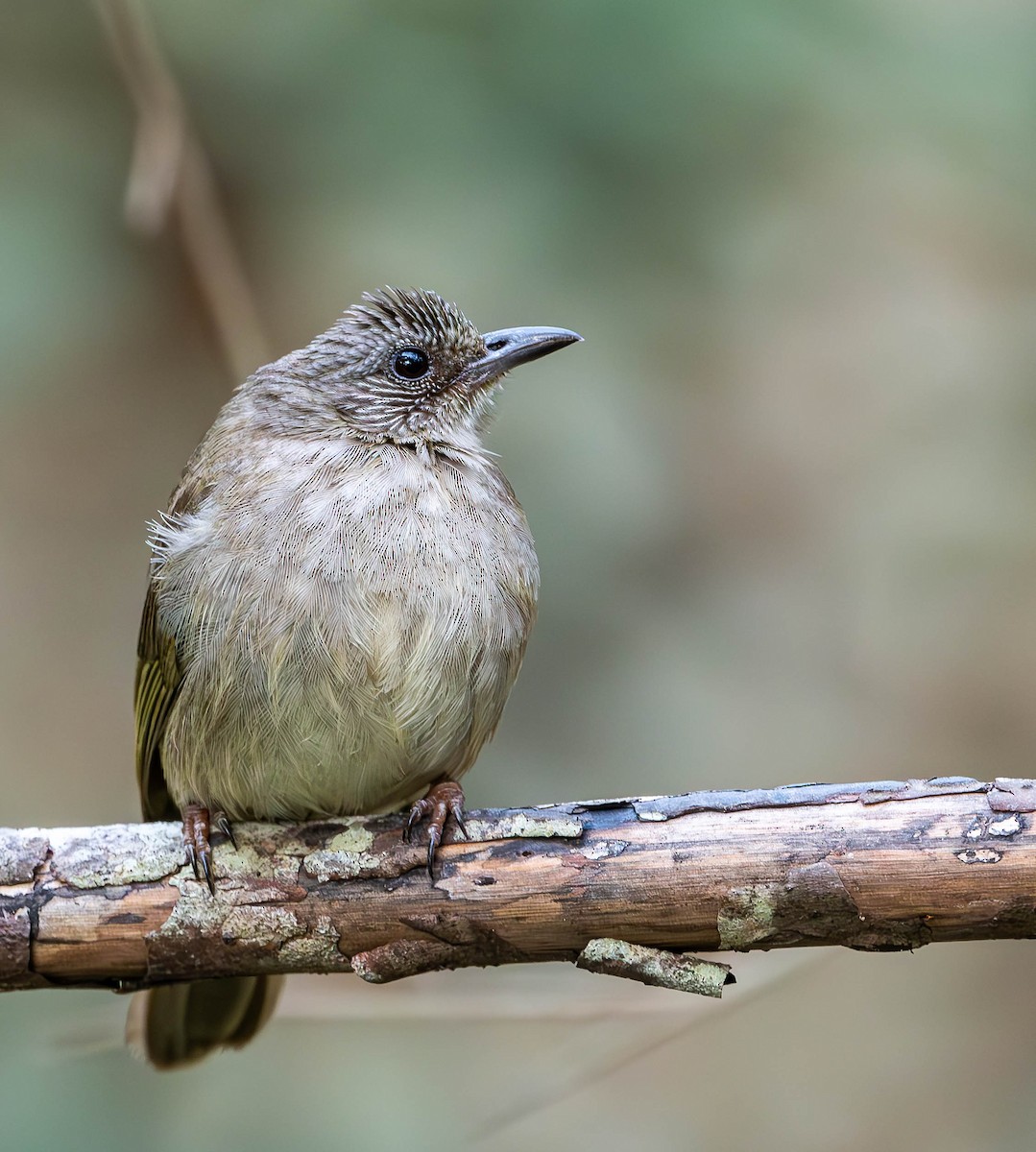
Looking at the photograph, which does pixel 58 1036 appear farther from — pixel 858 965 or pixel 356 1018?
pixel 858 965

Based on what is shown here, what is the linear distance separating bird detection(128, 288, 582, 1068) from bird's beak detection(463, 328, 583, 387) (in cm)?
15

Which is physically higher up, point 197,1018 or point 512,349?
point 512,349

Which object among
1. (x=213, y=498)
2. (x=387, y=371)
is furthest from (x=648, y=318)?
(x=213, y=498)

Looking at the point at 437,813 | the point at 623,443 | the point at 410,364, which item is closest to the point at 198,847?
the point at 437,813

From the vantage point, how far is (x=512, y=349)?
3.88 metres

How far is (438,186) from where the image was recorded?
4609 millimetres

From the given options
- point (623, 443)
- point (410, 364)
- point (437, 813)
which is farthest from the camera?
point (623, 443)

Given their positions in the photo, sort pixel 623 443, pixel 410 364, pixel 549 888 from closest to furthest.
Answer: pixel 549 888
pixel 410 364
pixel 623 443

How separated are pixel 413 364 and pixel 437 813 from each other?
1.43 m

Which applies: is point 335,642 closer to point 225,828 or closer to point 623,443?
point 225,828

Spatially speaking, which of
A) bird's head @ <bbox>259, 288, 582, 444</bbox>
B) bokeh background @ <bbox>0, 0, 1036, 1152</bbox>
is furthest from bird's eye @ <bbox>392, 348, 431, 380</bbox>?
bokeh background @ <bbox>0, 0, 1036, 1152</bbox>

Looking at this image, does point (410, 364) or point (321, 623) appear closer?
point (321, 623)

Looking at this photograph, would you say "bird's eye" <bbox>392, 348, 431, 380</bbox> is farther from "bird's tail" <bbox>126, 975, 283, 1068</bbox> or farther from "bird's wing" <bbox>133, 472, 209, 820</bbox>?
"bird's tail" <bbox>126, 975, 283, 1068</bbox>

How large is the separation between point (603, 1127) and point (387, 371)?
10.8 feet
